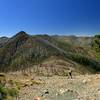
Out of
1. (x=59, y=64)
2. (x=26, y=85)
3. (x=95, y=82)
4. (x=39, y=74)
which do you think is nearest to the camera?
(x=95, y=82)

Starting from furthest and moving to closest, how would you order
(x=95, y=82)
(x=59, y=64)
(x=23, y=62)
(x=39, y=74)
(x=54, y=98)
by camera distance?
1. (x=23, y=62)
2. (x=59, y=64)
3. (x=39, y=74)
4. (x=95, y=82)
5. (x=54, y=98)

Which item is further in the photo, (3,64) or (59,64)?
(3,64)

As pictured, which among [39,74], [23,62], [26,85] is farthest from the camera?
[23,62]

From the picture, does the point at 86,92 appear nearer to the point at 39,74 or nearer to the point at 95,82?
the point at 95,82

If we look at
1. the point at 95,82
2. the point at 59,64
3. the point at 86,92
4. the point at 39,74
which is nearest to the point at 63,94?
the point at 86,92

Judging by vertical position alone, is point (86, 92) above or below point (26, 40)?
below

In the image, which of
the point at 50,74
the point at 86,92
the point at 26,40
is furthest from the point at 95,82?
the point at 26,40

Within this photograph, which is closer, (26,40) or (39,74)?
(39,74)

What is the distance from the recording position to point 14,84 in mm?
41625

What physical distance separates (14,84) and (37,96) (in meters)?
8.53

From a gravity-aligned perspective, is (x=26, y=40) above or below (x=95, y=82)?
above

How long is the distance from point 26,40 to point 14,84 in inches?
2062

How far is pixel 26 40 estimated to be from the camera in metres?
93.5

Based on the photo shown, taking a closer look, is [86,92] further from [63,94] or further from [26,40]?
[26,40]
